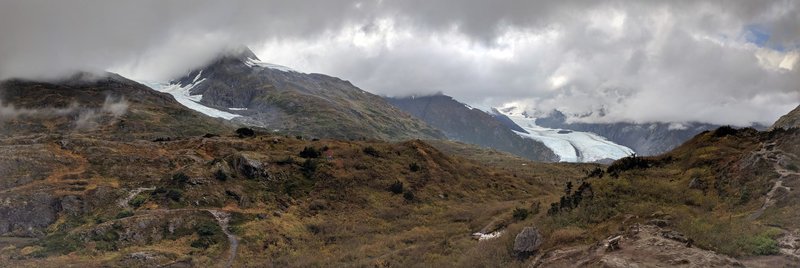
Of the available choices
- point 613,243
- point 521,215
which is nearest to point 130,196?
point 521,215

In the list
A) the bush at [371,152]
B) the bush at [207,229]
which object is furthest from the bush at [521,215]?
the bush at [371,152]

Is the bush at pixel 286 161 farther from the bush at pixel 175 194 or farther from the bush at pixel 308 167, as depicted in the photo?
the bush at pixel 175 194

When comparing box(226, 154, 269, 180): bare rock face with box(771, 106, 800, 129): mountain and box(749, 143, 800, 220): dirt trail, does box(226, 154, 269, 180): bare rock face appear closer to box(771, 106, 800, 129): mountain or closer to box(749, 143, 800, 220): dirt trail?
box(749, 143, 800, 220): dirt trail

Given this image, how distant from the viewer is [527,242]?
25.2 m

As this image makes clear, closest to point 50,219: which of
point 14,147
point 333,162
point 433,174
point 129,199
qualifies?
point 129,199

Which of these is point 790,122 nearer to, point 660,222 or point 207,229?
point 660,222

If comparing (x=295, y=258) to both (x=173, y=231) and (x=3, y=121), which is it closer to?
(x=173, y=231)

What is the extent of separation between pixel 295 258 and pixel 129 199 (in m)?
22.0

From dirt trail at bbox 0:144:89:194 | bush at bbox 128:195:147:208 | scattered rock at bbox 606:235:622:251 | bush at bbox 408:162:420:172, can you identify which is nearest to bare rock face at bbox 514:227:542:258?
scattered rock at bbox 606:235:622:251

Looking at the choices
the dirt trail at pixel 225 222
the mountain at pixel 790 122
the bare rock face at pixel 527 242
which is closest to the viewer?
the bare rock face at pixel 527 242

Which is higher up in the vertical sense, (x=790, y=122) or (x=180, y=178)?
(x=790, y=122)

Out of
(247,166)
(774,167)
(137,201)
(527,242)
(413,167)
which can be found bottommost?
(137,201)

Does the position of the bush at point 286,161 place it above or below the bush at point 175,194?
above

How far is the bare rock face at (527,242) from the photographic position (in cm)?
2464
